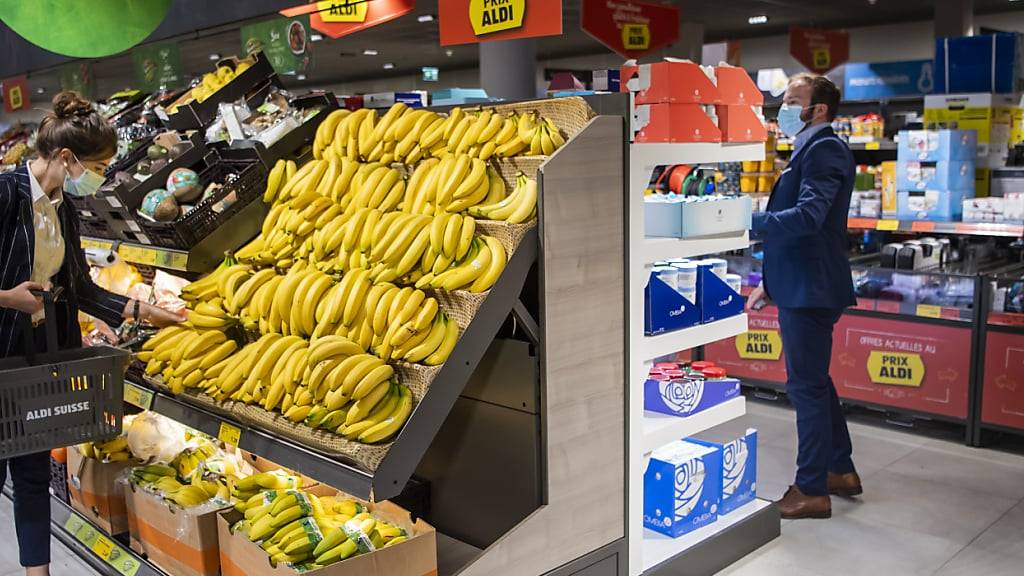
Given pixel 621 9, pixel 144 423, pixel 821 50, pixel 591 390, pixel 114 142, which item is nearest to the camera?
pixel 591 390

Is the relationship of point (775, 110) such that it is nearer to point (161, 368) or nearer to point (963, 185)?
point (963, 185)

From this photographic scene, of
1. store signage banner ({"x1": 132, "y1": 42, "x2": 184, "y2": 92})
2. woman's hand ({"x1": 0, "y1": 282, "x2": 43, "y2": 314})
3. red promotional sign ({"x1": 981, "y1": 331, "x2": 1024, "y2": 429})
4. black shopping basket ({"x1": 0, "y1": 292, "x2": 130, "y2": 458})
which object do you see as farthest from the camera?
store signage banner ({"x1": 132, "y1": 42, "x2": 184, "y2": 92})

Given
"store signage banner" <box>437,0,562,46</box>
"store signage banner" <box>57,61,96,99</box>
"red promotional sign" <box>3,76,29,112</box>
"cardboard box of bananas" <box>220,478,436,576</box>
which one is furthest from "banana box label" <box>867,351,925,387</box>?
"red promotional sign" <box>3,76,29,112</box>

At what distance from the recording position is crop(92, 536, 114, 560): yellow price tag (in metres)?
3.46

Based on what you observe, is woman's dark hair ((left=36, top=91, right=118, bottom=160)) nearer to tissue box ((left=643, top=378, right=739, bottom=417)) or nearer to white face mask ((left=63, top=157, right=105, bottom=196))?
white face mask ((left=63, top=157, right=105, bottom=196))

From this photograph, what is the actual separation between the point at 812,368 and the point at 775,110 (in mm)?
4400

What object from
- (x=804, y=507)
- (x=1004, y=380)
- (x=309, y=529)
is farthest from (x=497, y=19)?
(x=1004, y=380)

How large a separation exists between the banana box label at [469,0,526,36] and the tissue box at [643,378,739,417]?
1.48m

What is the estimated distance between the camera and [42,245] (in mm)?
3031

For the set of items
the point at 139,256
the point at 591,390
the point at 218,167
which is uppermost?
the point at 218,167

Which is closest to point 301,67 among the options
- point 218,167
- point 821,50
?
point 218,167

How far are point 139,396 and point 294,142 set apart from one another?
116 centimetres

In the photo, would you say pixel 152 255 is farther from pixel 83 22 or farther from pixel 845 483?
pixel 845 483

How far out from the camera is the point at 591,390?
290cm
